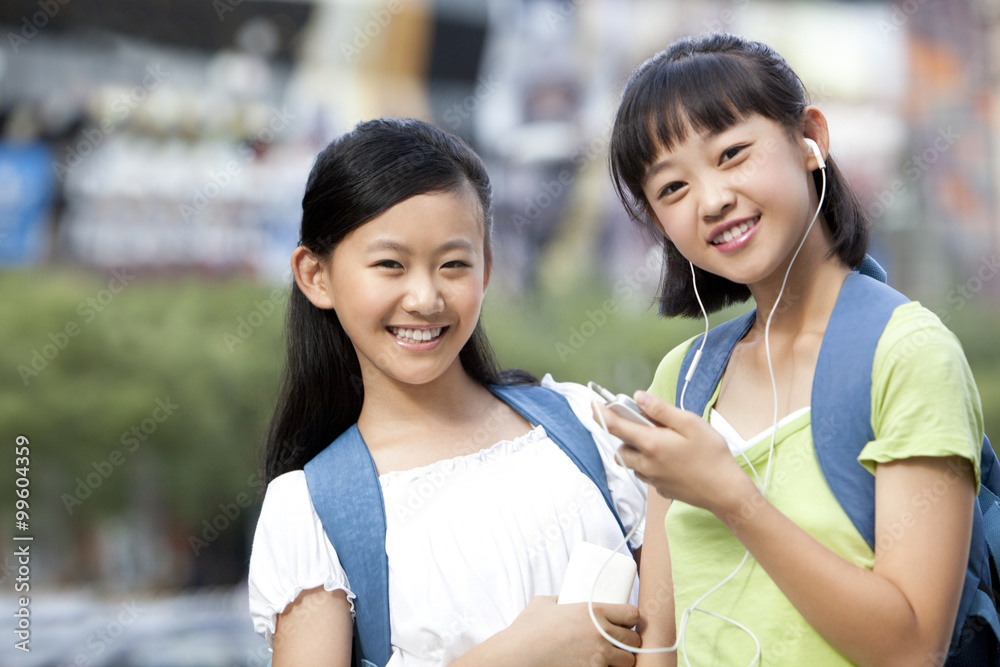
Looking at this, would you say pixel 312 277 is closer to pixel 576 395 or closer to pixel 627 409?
pixel 576 395

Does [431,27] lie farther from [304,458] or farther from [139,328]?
[304,458]

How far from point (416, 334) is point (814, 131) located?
0.89 meters

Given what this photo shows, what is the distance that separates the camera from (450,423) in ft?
7.16

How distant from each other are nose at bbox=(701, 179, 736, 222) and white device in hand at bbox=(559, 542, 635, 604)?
661 millimetres

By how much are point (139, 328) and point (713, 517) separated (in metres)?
12.9

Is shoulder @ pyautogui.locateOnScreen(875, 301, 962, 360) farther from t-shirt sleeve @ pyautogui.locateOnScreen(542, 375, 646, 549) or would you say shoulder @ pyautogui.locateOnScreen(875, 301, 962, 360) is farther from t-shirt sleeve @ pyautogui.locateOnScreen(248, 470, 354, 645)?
t-shirt sleeve @ pyautogui.locateOnScreen(248, 470, 354, 645)

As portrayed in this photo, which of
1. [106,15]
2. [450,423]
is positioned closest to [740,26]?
[106,15]

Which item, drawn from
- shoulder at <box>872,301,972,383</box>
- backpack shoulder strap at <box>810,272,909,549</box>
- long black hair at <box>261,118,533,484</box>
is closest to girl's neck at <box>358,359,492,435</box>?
long black hair at <box>261,118,533,484</box>

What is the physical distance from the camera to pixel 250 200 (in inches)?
660

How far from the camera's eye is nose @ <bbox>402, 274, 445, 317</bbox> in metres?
1.96

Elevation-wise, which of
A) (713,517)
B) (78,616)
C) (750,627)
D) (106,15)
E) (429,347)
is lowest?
(78,616)

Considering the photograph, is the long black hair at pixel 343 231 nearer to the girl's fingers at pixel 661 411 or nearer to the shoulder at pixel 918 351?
the girl's fingers at pixel 661 411

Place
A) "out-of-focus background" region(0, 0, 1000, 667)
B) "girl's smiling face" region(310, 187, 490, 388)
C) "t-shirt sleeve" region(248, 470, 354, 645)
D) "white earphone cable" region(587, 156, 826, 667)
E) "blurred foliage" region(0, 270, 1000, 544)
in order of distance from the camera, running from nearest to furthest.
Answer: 1. "white earphone cable" region(587, 156, 826, 667)
2. "t-shirt sleeve" region(248, 470, 354, 645)
3. "girl's smiling face" region(310, 187, 490, 388)
4. "blurred foliage" region(0, 270, 1000, 544)
5. "out-of-focus background" region(0, 0, 1000, 667)

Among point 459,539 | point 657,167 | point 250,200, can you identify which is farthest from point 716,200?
point 250,200
